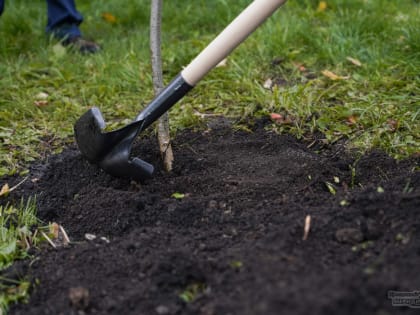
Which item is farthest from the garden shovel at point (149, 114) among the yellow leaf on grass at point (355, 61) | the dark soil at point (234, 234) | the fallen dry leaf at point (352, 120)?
the yellow leaf on grass at point (355, 61)

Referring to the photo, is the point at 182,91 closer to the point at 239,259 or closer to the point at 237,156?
the point at 237,156

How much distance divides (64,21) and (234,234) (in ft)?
10.2

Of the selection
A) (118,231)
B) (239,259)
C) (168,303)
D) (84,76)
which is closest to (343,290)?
(239,259)

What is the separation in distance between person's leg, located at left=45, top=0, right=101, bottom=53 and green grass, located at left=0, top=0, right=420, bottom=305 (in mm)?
129

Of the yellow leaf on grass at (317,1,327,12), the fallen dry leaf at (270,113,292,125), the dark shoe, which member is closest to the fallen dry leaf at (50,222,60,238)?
the fallen dry leaf at (270,113,292,125)

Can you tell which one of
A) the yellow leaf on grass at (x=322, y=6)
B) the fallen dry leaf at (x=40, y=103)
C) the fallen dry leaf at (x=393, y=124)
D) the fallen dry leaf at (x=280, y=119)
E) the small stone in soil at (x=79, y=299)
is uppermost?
the fallen dry leaf at (x=40, y=103)

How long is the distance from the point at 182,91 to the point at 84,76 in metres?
1.82

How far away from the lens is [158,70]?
2.54 meters

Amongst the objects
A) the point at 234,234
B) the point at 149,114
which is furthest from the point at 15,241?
the point at 234,234

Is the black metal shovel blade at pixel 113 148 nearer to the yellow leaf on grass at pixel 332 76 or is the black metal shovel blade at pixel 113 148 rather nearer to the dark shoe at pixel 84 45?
the yellow leaf on grass at pixel 332 76

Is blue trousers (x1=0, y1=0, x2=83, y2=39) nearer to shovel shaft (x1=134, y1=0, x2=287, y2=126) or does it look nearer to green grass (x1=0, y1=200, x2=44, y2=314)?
green grass (x1=0, y1=200, x2=44, y2=314)

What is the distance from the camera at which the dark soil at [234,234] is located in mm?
1521

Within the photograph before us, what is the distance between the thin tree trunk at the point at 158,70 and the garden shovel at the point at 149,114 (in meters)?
0.21

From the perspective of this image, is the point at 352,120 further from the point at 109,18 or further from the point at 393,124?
the point at 109,18
